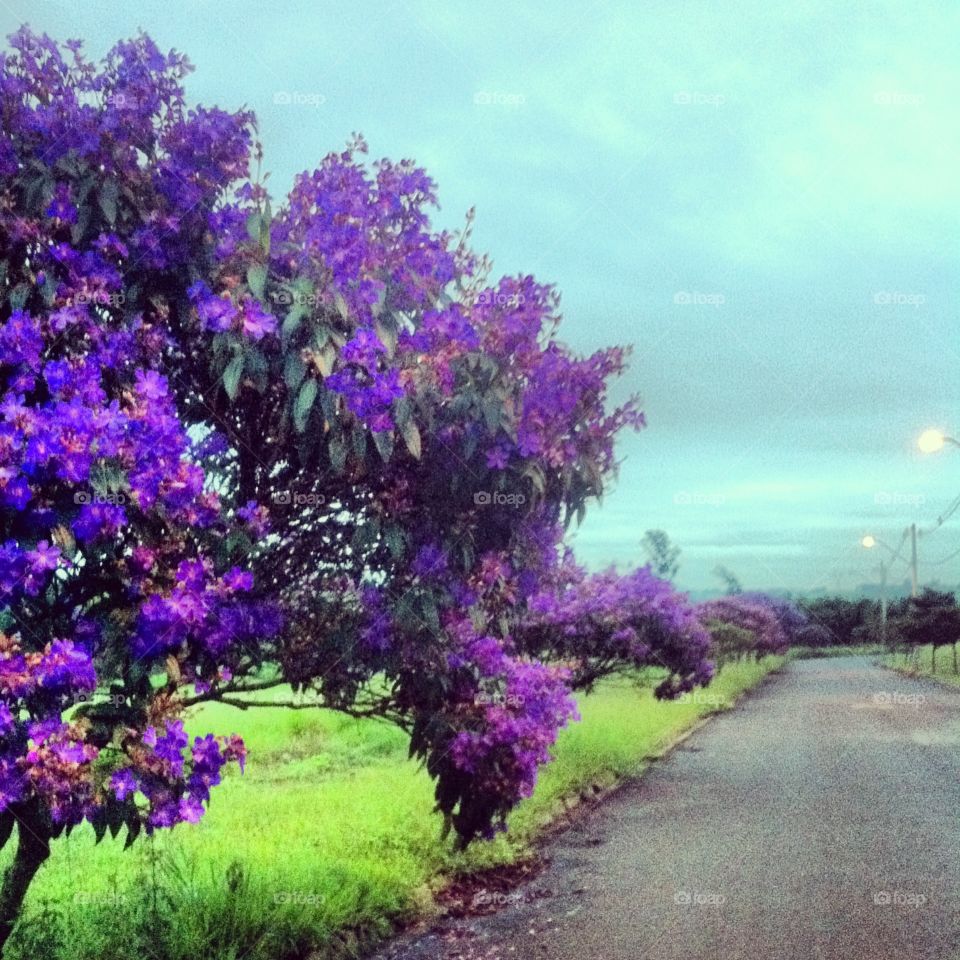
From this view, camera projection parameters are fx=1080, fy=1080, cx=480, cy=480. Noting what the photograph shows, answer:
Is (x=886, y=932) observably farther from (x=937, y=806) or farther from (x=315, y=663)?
(x=937, y=806)

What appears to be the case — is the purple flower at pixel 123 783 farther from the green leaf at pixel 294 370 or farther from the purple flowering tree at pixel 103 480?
the green leaf at pixel 294 370

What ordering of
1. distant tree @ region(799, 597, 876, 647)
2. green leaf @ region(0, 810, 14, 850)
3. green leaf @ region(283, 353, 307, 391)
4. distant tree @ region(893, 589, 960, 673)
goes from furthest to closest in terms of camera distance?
distant tree @ region(799, 597, 876, 647) < distant tree @ region(893, 589, 960, 673) < green leaf @ region(283, 353, 307, 391) < green leaf @ region(0, 810, 14, 850)

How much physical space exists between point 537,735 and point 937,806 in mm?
5668

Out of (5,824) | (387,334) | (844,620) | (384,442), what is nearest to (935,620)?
(387,334)

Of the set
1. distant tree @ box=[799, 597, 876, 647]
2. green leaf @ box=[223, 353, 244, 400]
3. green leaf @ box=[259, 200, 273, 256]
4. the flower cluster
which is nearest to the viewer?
the flower cluster

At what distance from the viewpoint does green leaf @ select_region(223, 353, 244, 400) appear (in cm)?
438

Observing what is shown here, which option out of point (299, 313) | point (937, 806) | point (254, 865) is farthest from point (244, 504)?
point (937, 806)

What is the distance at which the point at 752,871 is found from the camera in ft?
24.8

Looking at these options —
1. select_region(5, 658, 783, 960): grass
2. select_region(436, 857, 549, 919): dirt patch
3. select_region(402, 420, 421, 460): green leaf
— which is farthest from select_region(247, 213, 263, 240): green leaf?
select_region(436, 857, 549, 919): dirt patch

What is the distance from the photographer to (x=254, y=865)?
6.84 meters

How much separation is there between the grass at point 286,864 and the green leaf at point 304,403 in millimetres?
2515

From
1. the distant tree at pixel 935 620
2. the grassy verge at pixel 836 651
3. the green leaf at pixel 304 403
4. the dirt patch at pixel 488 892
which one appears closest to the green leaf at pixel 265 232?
the green leaf at pixel 304 403

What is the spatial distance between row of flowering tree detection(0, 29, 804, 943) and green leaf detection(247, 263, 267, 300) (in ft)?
0.04

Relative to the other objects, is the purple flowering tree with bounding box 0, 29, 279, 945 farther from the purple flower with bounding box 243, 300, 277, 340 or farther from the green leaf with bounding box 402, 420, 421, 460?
the green leaf with bounding box 402, 420, 421, 460
